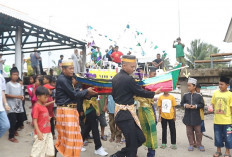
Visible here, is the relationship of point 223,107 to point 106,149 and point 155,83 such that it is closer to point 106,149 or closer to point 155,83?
point 155,83

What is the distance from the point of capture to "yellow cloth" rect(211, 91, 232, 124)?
4938mm

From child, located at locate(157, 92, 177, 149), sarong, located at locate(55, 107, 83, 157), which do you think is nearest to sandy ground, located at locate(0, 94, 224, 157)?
child, located at locate(157, 92, 177, 149)

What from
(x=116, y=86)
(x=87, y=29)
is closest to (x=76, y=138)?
(x=116, y=86)

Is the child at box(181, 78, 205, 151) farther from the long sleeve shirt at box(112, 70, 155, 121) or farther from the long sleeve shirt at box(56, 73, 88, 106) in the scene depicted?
the long sleeve shirt at box(56, 73, 88, 106)

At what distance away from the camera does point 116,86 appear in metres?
3.97

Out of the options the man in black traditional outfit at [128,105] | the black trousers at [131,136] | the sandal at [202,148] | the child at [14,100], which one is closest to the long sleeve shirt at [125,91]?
the man in black traditional outfit at [128,105]

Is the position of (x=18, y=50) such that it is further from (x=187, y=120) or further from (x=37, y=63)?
(x=187, y=120)

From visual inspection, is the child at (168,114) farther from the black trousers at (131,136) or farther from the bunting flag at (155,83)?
the black trousers at (131,136)

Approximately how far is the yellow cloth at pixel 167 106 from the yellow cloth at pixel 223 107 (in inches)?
39.2

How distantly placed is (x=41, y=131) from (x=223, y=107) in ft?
12.5

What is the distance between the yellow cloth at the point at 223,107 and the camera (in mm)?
4938

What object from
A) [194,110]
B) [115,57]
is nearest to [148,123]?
[194,110]

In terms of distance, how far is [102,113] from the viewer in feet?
20.6

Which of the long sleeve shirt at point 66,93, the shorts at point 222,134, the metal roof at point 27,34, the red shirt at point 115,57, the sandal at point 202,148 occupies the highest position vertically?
the metal roof at point 27,34
